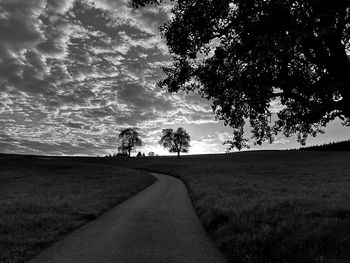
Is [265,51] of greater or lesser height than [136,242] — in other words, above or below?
above

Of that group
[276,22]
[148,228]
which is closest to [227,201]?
[148,228]

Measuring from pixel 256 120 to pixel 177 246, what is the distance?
307 inches

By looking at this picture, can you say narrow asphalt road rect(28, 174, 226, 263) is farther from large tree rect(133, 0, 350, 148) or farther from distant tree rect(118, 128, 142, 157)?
distant tree rect(118, 128, 142, 157)

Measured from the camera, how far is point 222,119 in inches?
620

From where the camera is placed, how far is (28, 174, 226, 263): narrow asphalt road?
384 inches

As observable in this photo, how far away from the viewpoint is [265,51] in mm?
9656

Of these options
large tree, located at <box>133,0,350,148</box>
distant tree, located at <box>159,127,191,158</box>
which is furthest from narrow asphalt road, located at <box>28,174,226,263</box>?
distant tree, located at <box>159,127,191,158</box>

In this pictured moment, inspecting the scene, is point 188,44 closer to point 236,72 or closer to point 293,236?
point 236,72

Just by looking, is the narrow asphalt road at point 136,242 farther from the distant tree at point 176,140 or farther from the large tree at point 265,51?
the distant tree at point 176,140

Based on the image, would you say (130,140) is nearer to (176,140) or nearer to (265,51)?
(176,140)

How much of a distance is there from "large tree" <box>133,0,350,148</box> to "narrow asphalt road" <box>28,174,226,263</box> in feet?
17.1

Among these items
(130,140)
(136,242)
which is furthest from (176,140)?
(136,242)

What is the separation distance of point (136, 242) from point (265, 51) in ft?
24.1

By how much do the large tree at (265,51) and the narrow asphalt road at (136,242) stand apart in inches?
205
